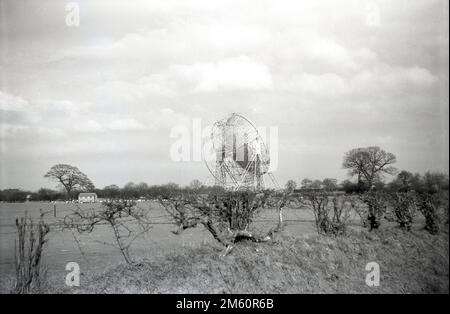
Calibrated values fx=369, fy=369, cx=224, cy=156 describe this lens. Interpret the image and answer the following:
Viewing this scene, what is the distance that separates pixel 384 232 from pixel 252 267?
7.94m

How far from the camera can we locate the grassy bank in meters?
8.28

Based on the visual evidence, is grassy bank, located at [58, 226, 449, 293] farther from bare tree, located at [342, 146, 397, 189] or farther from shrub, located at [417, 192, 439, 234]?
bare tree, located at [342, 146, 397, 189]

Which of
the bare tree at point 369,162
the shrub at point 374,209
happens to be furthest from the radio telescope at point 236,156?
the bare tree at point 369,162

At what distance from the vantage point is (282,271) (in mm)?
9203

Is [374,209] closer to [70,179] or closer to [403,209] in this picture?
[403,209]

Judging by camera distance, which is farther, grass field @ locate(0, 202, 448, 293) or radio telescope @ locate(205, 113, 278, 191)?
radio telescope @ locate(205, 113, 278, 191)

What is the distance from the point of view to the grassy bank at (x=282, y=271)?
326 inches

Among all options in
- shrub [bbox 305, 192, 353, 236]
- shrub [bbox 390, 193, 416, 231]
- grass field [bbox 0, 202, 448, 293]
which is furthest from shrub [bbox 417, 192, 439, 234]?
shrub [bbox 305, 192, 353, 236]

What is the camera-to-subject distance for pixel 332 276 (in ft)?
31.1

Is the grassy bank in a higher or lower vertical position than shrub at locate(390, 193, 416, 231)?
lower

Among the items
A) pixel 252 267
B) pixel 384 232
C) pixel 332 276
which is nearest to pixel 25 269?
pixel 252 267

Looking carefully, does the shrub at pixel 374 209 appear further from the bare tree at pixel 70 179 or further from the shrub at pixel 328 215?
the bare tree at pixel 70 179
